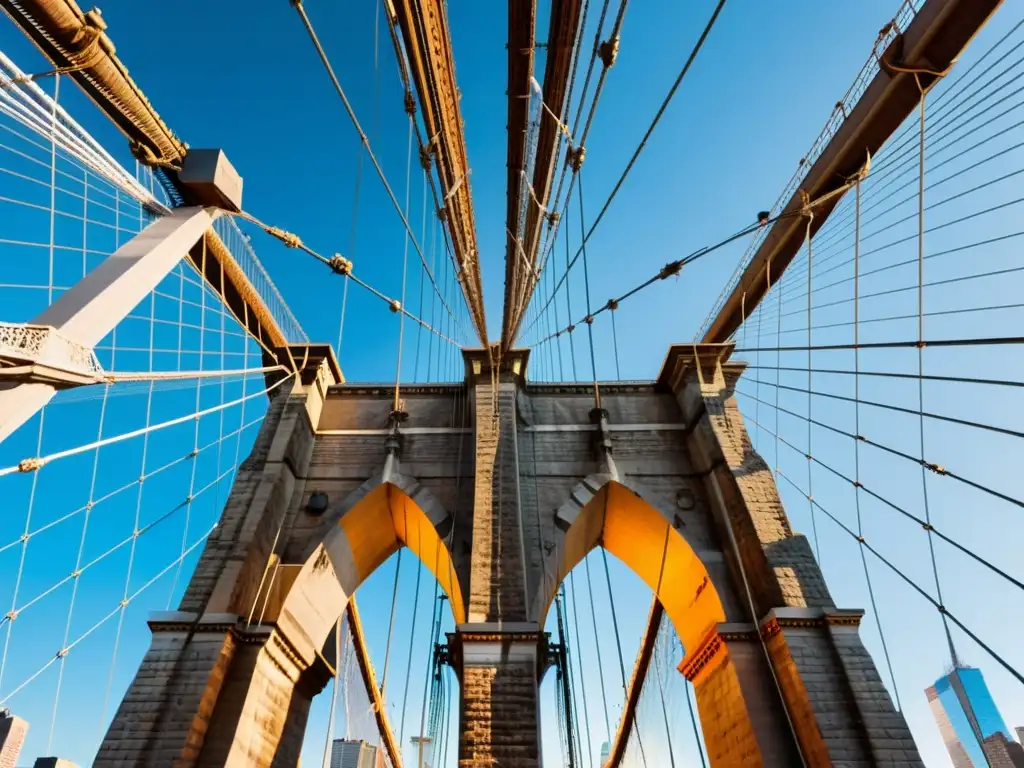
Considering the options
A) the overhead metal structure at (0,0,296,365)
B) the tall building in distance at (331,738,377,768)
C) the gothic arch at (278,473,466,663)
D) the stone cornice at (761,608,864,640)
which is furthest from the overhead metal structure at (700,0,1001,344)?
the tall building in distance at (331,738,377,768)

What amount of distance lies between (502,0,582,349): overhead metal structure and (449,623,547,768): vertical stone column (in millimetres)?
5181

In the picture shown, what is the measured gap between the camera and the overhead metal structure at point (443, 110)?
6.02 metres

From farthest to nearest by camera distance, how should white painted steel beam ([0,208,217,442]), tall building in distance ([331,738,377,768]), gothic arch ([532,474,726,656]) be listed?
tall building in distance ([331,738,377,768]) → gothic arch ([532,474,726,656]) → white painted steel beam ([0,208,217,442])

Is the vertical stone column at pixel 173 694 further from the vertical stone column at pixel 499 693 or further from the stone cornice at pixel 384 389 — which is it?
the stone cornice at pixel 384 389

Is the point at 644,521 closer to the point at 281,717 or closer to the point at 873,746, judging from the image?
the point at 873,746

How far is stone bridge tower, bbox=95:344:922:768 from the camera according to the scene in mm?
6961

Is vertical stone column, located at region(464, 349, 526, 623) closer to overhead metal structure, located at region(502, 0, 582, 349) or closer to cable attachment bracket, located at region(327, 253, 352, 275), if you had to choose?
overhead metal structure, located at region(502, 0, 582, 349)

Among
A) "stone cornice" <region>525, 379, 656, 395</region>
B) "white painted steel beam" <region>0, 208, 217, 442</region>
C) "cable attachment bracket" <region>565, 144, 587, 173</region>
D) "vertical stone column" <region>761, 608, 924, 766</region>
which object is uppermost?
"stone cornice" <region>525, 379, 656, 395</region>

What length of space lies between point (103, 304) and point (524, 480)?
261 inches

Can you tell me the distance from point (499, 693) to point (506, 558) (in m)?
1.76

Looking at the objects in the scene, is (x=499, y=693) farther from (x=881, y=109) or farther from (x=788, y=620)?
(x=881, y=109)

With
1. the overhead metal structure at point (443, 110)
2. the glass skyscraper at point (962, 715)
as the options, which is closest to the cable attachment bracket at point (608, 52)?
the overhead metal structure at point (443, 110)

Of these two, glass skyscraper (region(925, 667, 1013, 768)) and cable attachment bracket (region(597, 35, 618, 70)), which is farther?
glass skyscraper (region(925, 667, 1013, 768))

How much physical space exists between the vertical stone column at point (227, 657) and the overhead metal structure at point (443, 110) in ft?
14.6
